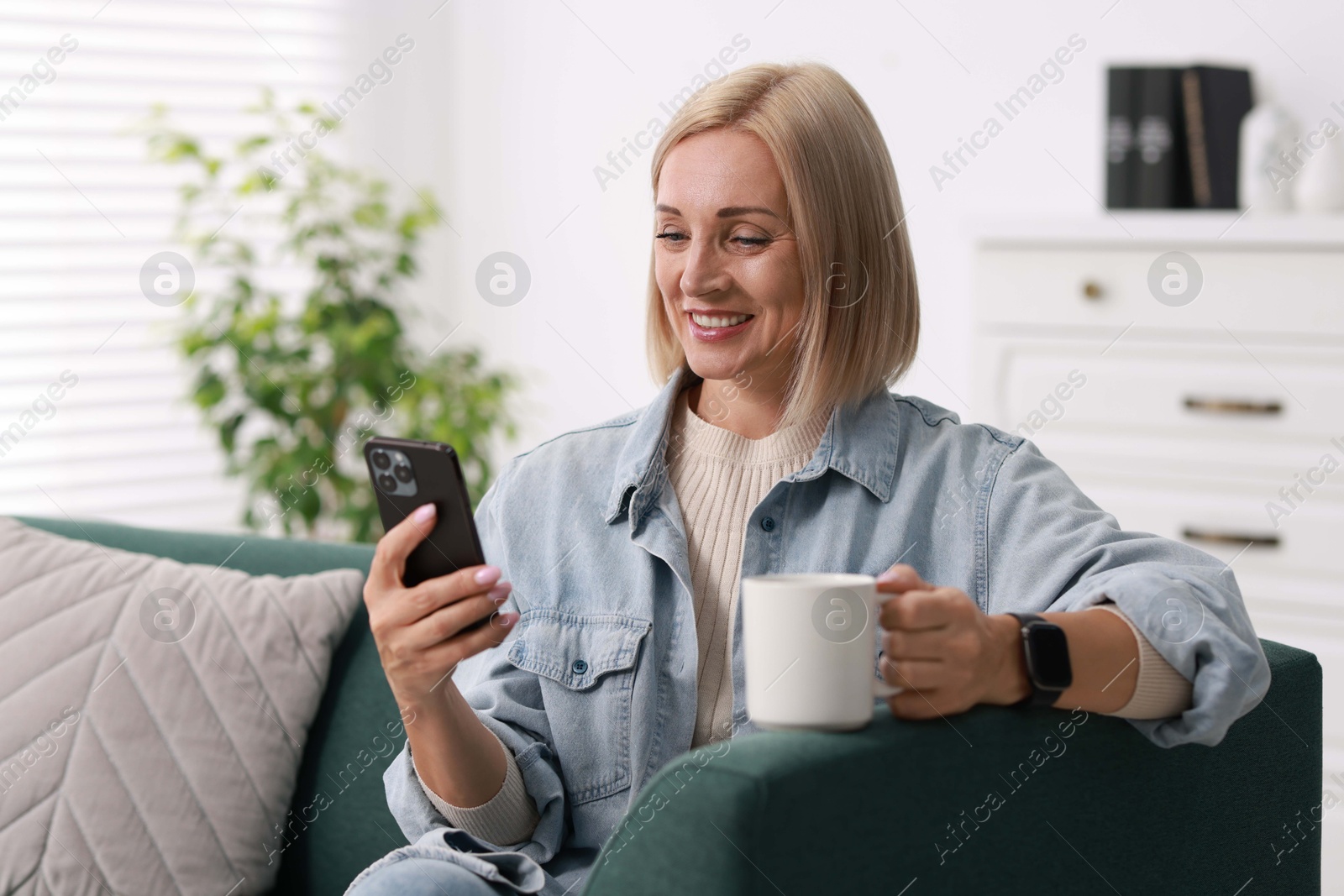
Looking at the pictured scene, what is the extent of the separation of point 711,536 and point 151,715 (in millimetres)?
688

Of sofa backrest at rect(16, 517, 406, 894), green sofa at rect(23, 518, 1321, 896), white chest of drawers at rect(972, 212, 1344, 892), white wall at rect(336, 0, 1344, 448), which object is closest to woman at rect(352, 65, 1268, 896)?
green sofa at rect(23, 518, 1321, 896)

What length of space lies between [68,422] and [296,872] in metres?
1.93

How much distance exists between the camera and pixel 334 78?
11.6 feet

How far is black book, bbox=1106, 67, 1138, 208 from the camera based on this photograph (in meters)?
2.48

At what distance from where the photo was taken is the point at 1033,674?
103 centimetres

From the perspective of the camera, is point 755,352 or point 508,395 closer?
point 755,352

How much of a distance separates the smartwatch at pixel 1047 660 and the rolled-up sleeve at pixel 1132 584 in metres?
0.08

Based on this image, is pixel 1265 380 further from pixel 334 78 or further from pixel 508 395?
pixel 334 78

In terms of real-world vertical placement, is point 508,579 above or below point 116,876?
above

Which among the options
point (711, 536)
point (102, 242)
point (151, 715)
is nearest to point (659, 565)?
point (711, 536)

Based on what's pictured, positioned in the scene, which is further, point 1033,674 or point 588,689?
point 588,689

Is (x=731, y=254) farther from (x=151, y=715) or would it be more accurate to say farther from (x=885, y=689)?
(x=151, y=715)

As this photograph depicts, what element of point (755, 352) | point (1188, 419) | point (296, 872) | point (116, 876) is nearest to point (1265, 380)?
point (1188, 419)

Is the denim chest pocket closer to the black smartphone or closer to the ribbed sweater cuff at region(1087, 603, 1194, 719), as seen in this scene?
the black smartphone
